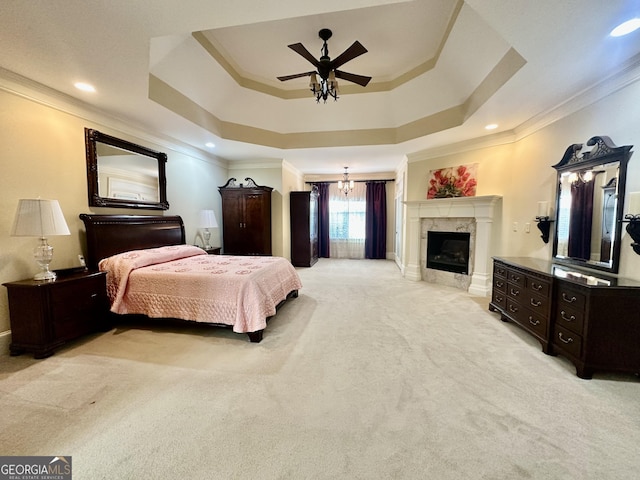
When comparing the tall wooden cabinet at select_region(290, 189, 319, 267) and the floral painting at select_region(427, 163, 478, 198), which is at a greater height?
the floral painting at select_region(427, 163, 478, 198)

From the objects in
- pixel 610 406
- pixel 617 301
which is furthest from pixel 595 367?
pixel 617 301

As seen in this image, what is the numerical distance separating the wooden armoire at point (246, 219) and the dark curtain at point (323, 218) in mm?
2367

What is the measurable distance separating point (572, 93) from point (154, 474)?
4667mm

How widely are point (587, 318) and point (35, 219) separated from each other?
4.65m

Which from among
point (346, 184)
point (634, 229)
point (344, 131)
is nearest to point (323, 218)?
point (346, 184)

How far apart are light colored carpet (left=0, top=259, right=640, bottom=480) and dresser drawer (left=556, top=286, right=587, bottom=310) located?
1.73ft

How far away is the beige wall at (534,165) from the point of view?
7.41 ft

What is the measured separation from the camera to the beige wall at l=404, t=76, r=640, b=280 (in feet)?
7.41

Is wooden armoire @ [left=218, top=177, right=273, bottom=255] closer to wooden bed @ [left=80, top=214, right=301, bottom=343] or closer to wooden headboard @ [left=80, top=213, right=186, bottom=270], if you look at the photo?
wooden headboard @ [left=80, top=213, right=186, bottom=270]

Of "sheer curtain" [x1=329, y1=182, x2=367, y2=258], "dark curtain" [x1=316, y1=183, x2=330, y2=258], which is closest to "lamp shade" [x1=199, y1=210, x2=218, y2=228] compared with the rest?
"dark curtain" [x1=316, y1=183, x2=330, y2=258]

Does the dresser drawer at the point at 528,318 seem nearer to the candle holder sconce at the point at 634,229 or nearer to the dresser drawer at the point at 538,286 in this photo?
the dresser drawer at the point at 538,286

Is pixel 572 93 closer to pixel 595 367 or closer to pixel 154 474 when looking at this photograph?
pixel 595 367

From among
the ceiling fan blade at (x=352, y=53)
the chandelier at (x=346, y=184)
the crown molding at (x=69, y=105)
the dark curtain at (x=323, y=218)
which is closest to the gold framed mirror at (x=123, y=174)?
the crown molding at (x=69, y=105)

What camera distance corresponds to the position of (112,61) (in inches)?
90.0
